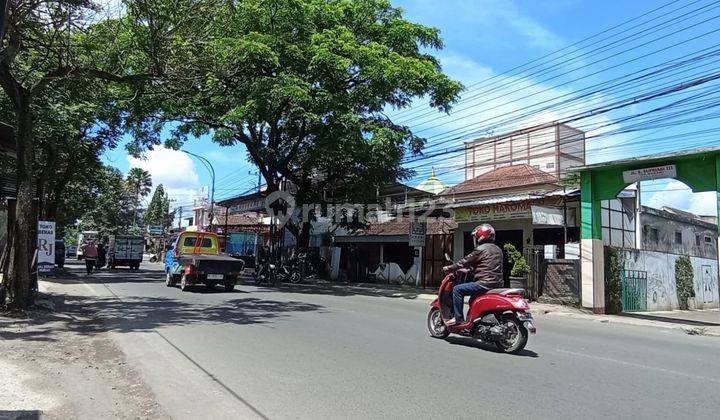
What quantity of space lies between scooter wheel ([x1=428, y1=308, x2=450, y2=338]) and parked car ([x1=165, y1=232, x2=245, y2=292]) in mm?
10334

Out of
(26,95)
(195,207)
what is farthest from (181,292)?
(195,207)

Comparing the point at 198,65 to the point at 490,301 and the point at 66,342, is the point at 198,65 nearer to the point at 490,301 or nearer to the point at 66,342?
the point at 66,342

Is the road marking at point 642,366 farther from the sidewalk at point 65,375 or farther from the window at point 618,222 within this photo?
the window at point 618,222

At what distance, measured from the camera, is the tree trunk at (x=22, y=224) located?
451 inches

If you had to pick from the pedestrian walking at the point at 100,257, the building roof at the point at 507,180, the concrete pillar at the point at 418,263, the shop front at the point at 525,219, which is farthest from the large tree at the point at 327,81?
the pedestrian walking at the point at 100,257

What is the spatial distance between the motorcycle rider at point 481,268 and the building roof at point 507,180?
18.6 m

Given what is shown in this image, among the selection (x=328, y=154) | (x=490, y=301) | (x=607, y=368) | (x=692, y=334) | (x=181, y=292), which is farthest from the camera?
(x=328, y=154)

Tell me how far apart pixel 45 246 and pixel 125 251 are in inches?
987

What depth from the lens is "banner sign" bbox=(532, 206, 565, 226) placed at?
64.2ft

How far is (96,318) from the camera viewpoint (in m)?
12.2

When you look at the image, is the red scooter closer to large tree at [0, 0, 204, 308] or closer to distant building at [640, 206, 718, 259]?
large tree at [0, 0, 204, 308]

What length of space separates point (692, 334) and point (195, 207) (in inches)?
2634

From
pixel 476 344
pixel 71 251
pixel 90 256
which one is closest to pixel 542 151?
pixel 90 256

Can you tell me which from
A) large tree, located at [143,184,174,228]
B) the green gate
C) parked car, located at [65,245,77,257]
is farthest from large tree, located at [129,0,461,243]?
large tree, located at [143,184,174,228]
